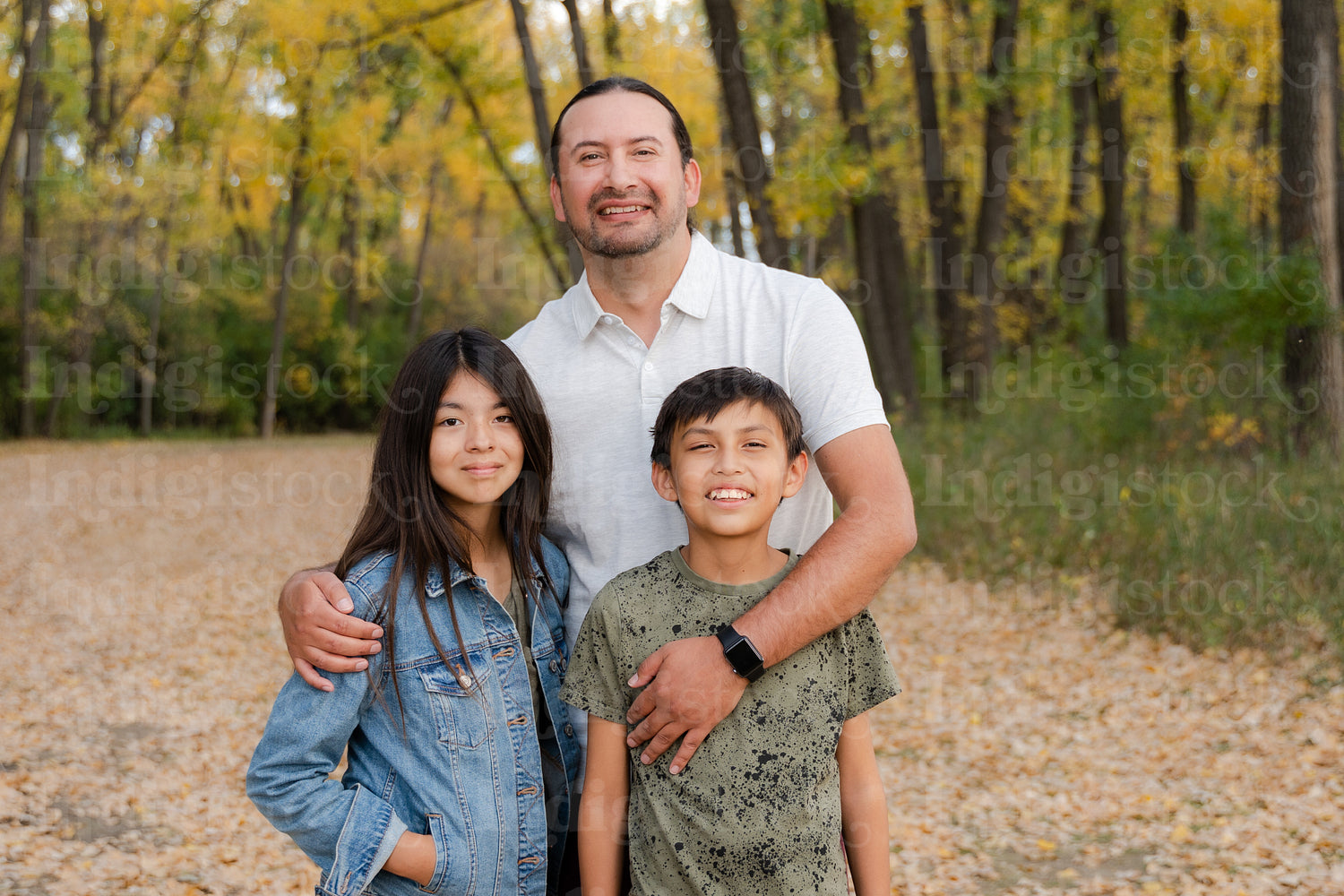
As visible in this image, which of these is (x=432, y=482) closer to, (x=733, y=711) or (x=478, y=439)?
(x=478, y=439)

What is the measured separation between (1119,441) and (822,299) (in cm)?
809

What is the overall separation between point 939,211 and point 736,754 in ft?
36.8

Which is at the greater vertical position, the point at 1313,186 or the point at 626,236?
the point at 1313,186

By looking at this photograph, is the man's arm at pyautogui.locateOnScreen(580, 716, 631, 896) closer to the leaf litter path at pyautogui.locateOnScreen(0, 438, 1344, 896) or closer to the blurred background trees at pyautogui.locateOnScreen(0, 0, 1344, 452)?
the leaf litter path at pyautogui.locateOnScreen(0, 438, 1344, 896)

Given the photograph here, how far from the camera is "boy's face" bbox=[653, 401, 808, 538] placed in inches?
72.6

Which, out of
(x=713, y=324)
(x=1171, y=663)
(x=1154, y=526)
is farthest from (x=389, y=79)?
(x=713, y=324)

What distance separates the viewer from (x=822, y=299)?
2.06 metres

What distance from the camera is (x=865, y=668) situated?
1.94 metres

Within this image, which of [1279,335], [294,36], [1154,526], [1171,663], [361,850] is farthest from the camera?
[294,36]

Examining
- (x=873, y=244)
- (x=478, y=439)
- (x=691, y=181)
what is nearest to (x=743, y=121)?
(x=873, y=244)

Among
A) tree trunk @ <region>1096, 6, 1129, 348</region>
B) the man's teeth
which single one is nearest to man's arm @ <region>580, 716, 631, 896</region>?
the man's teeth

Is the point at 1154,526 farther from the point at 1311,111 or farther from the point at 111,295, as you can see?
the point at 111,295

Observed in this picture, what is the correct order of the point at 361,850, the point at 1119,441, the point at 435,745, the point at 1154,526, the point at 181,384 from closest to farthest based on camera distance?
the point at 361,850 → the point at 435,745 → the point at 1154,526 → the point at 1119,441 → the point at 181,384

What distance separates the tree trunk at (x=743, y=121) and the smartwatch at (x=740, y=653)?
7647mm
